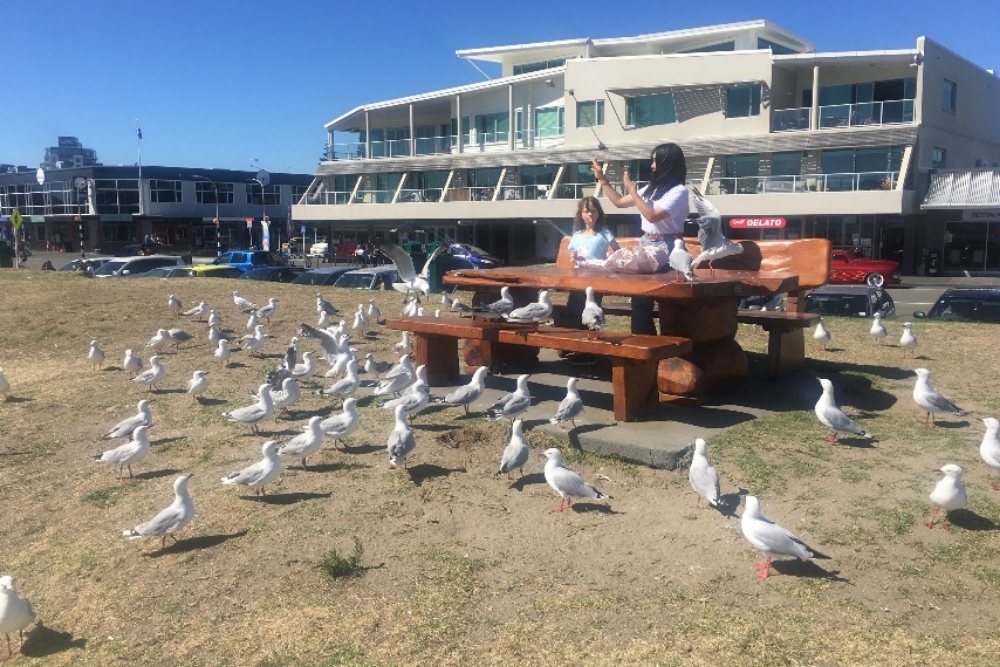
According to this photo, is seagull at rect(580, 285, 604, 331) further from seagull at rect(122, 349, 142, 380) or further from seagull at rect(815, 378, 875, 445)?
seagull at rect(122, 349, 142, 380)

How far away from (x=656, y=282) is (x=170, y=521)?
14.3 ft

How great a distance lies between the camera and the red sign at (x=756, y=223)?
34.8m

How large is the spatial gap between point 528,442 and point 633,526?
1.82 meters

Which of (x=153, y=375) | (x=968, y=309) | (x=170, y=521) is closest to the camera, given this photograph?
(x=170, y=521)

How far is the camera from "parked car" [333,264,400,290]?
2175 centimetres

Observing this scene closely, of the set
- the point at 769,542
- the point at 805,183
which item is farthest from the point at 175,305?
the point at 805,183

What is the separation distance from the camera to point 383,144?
50.6 m

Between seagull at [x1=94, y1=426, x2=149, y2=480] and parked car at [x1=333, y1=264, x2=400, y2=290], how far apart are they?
46.9ft

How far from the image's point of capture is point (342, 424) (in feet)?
24.3

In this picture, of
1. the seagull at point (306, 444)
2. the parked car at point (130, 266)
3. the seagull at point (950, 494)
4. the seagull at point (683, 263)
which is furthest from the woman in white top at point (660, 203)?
the parked car at point (130, 266)

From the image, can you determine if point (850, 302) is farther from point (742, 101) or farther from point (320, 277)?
point (742, 101)

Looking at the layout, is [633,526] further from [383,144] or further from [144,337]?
[383,144]

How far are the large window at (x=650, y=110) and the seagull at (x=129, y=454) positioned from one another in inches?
1390

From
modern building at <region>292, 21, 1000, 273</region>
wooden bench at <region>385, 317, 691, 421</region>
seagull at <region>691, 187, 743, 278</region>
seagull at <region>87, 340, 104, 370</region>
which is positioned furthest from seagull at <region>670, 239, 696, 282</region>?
modern building at <region>292, 21, 1000, 273</region>
